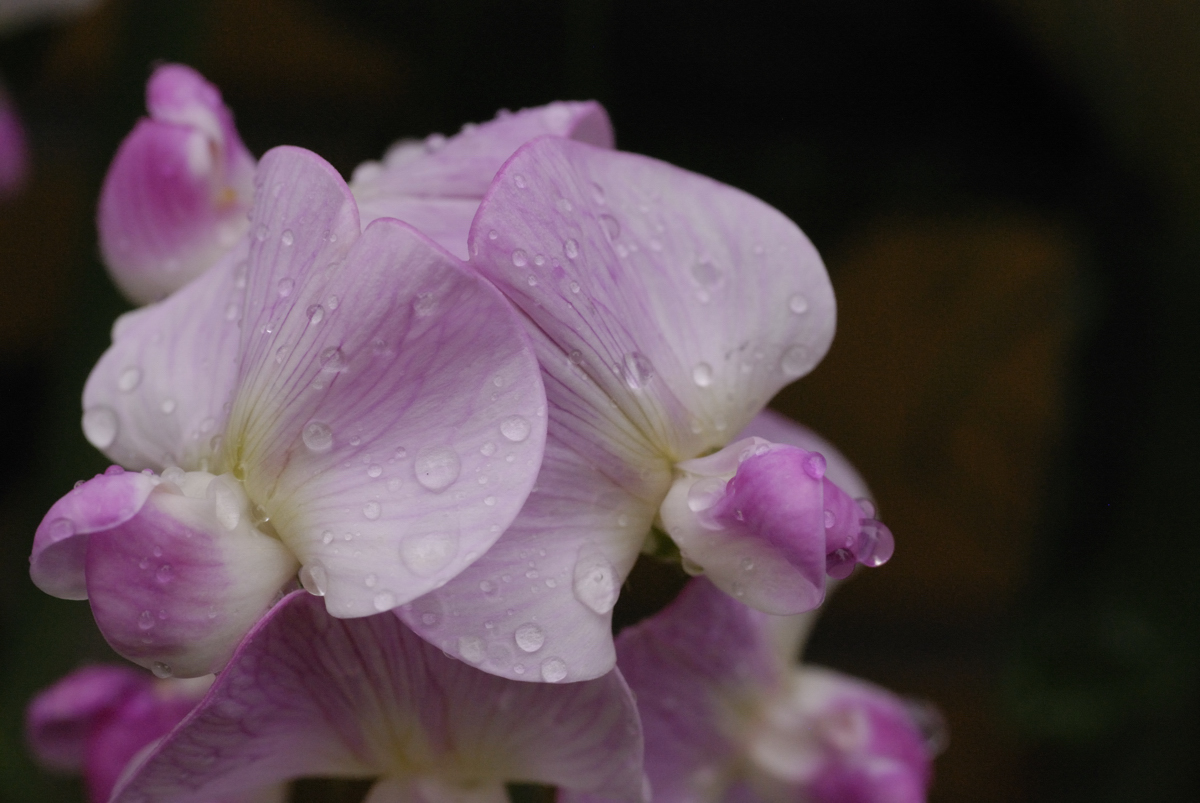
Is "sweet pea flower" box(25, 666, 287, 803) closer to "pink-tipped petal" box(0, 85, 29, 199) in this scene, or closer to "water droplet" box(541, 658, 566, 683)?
"water droplet" box(541, 658, 566, 683)

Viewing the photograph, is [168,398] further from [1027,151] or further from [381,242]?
[1027,151]

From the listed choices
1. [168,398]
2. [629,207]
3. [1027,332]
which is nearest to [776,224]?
[629,207]

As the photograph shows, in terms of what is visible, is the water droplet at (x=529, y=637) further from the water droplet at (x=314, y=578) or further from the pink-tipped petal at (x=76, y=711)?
the pink-tipped petal at (x=76, y=711)

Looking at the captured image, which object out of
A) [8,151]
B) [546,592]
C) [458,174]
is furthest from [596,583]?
[8,151]

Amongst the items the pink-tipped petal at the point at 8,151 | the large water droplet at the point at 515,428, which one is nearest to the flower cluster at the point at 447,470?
the large water droplet at the point at 515,428

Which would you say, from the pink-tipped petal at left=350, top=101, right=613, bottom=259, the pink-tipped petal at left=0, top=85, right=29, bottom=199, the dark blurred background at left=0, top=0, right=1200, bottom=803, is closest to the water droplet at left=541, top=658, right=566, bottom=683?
the pink-tipped petal at left=350, top=101, right=613, bottom=259

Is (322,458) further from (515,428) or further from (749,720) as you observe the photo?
(749,720)
